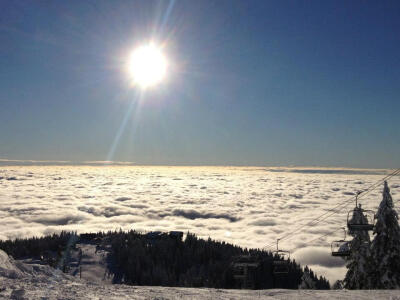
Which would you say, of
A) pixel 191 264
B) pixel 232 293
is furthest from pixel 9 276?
pixel 191 264

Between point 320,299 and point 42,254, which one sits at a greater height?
point 42,254

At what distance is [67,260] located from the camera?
122375mm

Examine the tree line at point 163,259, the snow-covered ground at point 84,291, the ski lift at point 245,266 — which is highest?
the tree line at point 163,259

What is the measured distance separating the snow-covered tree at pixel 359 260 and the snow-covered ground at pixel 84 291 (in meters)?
19.1

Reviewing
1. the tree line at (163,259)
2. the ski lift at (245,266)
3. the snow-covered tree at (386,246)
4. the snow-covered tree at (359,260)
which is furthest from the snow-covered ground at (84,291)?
the tree line at (163,259)

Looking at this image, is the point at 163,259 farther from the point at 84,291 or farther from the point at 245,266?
the point at 84,291

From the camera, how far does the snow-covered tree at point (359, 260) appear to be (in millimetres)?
30609

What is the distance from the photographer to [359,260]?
1261 inches

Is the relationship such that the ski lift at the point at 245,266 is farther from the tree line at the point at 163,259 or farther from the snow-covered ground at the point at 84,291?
the tree line at the point at 163,259

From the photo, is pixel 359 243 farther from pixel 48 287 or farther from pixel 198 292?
pixel 48 287

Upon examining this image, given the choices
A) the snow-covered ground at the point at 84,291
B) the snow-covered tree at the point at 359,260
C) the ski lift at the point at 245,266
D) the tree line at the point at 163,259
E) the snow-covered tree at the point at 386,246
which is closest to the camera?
the snow-covered ground at the point at 84,291

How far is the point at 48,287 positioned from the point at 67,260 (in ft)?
404

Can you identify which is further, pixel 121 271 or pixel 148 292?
pixel 121 271

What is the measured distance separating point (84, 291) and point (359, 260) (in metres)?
28.1
